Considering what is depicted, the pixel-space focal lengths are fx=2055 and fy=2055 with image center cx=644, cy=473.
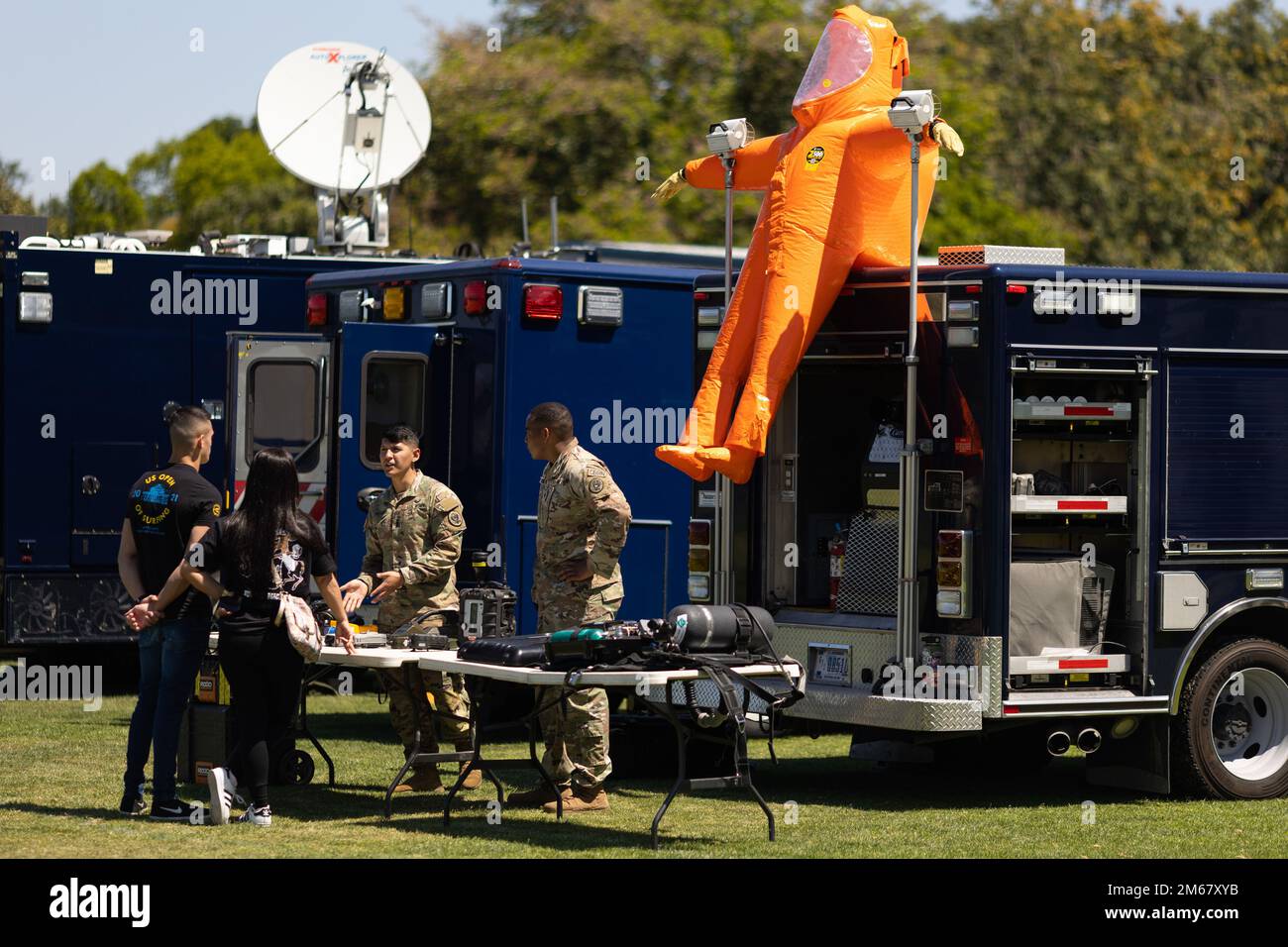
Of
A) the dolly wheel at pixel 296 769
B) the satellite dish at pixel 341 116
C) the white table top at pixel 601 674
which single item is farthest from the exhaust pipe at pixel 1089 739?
the satellite dish at pixel 341 116

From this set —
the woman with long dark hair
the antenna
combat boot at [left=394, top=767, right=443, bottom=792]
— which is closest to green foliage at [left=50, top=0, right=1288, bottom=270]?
the antenna

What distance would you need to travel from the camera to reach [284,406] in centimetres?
1288

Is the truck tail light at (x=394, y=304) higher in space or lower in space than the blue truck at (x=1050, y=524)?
higher

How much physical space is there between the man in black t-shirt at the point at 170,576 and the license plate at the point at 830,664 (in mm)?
3003

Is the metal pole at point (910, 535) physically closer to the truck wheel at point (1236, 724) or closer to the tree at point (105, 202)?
the truck wheel at point (1236, 724)

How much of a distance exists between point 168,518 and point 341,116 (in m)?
7.21

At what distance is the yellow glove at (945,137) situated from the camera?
372 inches

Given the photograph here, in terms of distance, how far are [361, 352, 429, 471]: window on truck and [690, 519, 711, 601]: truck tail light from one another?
2.03 m

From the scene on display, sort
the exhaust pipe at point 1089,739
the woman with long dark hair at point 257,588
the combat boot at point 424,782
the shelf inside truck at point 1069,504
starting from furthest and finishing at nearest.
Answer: the combat boot at point 424,782
the exhaust pipe at point 1089,739
the shelf inside truck at point 1069,504
the woman with long dark hair at point 257,588

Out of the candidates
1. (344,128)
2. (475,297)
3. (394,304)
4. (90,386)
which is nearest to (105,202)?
(344,128)

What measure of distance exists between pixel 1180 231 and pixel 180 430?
92.8ft

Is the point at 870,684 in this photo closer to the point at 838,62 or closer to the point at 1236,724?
the point at 1236,724

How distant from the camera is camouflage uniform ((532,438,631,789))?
9.40 m

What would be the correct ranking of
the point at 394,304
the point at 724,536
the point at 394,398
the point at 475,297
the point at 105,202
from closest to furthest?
the point at 724,536 < the point at 475,297 < the point at 394,398 < the point at 394,304 < the point at 105,202
